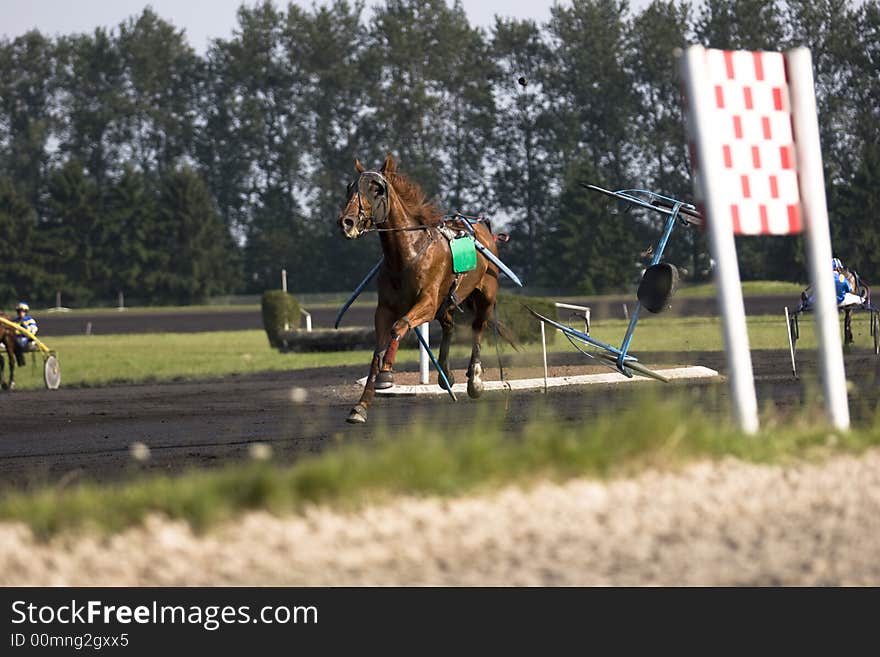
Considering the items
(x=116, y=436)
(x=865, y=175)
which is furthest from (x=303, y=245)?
(x=116, y=436)

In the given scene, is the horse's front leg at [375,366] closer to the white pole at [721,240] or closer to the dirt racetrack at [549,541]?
the white pole at [721,240]

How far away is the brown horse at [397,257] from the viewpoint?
436 inches

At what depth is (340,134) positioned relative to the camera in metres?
69.6

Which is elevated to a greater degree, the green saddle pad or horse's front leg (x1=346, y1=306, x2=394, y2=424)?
the green saddle pad

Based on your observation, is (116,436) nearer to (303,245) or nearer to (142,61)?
(303,245)

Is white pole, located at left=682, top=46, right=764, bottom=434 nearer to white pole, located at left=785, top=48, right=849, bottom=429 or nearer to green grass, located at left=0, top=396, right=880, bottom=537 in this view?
green grass, located at left=0, top=396, right=880, bottom=537

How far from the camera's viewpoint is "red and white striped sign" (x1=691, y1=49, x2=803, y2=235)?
7.22m

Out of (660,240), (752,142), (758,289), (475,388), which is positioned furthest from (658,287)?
(758,289)

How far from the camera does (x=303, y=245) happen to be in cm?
6800

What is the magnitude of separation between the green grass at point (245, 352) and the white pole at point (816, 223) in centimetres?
1091

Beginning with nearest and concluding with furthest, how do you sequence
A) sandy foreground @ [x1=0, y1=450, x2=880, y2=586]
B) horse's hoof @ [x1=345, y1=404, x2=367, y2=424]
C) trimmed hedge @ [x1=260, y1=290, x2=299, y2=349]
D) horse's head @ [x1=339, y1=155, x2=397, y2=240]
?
sandy foreground @ [x1=0, y1=450, x2=880, y2=586], horse's hoof @ [x1=345, y1=404, x2=367, y2=424], horse's head @ [x1=339, y1=155, x2=397, y2=240], trimmed hedge @ [x1=260, y1=290, x2=299, y2=349]

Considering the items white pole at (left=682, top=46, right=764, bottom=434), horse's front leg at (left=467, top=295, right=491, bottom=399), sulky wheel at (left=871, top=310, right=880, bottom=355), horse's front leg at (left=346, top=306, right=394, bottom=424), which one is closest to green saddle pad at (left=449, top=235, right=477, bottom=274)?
horse's front leg at (left=346, top=306, right=394, bottom=424)

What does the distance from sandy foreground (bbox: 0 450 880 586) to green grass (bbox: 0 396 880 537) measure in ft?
0.45

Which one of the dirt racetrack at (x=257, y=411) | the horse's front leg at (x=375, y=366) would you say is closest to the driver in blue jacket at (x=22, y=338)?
Result: the dirt racetrack at (x=257, y=411)
